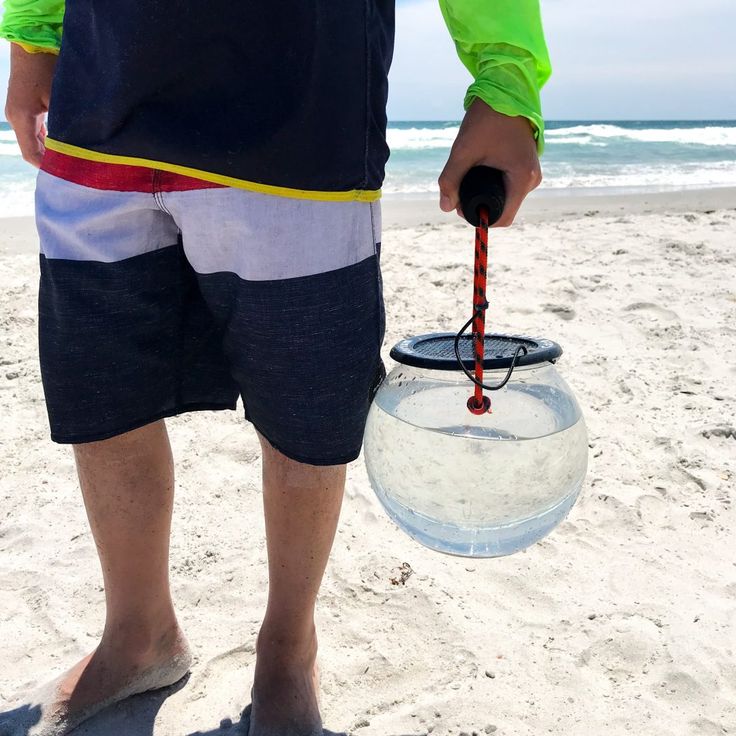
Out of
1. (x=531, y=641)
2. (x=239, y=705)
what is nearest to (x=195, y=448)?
(x=239, y=705)

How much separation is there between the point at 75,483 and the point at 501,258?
9.35ft

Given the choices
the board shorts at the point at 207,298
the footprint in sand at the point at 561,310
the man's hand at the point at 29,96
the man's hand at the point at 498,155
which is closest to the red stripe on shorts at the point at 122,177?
the board shorts at the point at 207,298

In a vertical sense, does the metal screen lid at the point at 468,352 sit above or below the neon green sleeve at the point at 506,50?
below

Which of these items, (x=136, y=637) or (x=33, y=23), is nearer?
(x=33, y=23)

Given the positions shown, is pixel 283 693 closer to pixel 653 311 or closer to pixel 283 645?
pixel 283 645

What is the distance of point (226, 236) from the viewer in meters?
1.11

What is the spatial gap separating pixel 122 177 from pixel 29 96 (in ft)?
1.21

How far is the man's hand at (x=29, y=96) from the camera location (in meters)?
1.30

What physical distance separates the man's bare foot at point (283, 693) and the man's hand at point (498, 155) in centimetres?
83

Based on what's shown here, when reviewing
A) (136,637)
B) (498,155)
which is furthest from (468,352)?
(136,637)

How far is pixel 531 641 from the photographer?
1.58 meters

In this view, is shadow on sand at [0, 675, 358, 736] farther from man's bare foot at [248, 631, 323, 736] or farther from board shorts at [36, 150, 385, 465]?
board shorts at [36, 150, 385, 465]

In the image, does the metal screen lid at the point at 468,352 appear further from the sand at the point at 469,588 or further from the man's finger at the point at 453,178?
the sand at the point at 469,588

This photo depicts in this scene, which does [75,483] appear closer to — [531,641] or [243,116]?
[531,641]
